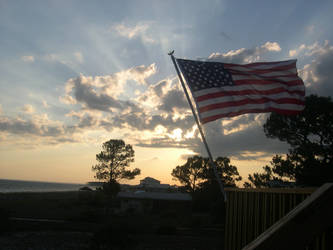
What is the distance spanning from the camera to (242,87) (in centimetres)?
728

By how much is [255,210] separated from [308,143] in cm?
2134

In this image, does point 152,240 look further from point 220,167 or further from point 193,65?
point 220,167

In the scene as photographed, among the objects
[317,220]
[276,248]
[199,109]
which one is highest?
[199,109]

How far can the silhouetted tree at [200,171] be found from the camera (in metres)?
56.8

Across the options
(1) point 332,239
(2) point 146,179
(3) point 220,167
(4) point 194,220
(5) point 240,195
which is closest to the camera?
(1) point 332,239

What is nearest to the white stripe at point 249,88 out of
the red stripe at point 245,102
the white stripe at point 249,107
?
the red stripe at point 245,102

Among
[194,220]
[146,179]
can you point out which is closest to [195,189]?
[146,179]

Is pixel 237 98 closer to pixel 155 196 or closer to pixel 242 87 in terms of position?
pixel 242 87

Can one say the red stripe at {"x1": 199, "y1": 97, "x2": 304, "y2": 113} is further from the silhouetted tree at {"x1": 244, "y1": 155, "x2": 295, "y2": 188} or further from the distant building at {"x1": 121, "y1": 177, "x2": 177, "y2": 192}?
the distant building at {"x1": 121, "y1": 177, "x2": 177, "y2": 192}

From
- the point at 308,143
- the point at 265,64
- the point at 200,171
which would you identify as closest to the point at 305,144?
the point at 308,143

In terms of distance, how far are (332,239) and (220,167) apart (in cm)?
5473

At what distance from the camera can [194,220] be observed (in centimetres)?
3108

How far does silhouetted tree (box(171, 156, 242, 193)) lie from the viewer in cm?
5675

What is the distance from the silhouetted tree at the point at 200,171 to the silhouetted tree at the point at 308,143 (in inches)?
1223
